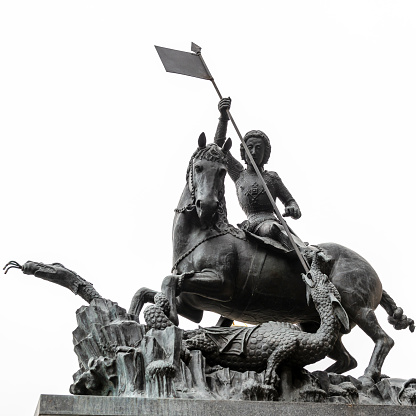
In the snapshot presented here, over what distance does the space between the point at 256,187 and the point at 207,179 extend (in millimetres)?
1346

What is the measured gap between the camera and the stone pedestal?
28.0 feet

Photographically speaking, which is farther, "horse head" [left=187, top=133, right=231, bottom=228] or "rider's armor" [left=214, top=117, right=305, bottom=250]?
"rider's armor" [left=214, top=117, right=305, bottom=250]

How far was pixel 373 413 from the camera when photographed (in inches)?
364

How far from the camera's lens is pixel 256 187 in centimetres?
1227

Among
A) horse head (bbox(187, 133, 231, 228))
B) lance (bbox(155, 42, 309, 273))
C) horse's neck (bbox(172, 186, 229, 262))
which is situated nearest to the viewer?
horse head (bbox(187, 133, 231, 228))

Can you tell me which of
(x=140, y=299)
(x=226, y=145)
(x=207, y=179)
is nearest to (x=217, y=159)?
(x=207, y=179)

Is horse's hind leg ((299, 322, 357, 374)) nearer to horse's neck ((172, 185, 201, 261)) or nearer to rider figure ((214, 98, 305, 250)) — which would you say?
rider figure ((214, 98, 305, 250))

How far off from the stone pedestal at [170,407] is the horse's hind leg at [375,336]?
1.99 metres

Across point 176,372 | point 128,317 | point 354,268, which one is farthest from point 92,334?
point 354,268

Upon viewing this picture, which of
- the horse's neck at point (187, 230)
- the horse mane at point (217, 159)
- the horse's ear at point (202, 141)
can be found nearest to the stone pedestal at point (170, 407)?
the horse's neck at point (187, 230)

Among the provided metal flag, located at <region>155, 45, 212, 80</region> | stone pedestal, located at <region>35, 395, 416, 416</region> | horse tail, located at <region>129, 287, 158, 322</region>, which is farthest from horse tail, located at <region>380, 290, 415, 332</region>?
metal flag, located at <region>155, 45, 212, 80</region>

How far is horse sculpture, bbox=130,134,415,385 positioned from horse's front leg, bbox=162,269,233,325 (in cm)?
1

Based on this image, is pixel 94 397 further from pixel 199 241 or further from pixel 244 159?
pixel 244 159

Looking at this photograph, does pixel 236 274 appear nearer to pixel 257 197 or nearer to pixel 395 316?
pixel 257 197
